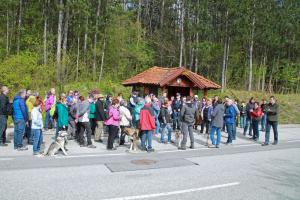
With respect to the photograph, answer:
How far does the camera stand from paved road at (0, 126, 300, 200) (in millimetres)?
7066

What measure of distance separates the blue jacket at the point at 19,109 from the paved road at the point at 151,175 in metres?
1.10

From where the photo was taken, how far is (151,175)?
8648 mm

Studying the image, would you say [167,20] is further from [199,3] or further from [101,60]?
[101,60]

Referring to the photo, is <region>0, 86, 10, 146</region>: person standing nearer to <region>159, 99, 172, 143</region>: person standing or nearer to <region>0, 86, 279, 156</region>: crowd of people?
<region>0, 86, 279, 156</region>: crowd of people

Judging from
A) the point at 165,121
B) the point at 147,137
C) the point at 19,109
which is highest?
the point at 19,109

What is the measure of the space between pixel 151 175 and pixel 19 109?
5.18 m

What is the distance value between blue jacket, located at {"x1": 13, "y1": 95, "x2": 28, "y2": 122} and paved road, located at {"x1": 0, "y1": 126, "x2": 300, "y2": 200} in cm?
110

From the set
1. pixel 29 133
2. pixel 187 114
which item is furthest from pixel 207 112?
pixel 29 133

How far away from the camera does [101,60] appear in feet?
135

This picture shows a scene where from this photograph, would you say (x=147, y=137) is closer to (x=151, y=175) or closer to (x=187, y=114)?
(x=187, y=114)

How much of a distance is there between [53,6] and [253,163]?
104 feet

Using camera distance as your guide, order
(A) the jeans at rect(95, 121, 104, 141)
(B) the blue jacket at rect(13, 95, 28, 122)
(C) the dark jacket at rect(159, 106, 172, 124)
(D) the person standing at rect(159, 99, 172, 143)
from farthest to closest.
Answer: (C) the dark jacket at rect(159, 106, 172, 124) < (D) the person standing at rect(159, 99, 172, 143) < (A) the jeans at rect(95, 121, 104, 141) < (B) the blue jacket at rect(13, 95, 28, 122)

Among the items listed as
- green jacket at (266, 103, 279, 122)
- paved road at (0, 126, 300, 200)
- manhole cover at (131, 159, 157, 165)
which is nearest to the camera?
paved road at (0, 126, 300, 200)

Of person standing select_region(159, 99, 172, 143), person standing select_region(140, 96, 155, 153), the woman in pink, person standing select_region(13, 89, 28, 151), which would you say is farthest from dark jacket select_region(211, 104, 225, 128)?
person standing select_region(13, 89, 28, 151)
